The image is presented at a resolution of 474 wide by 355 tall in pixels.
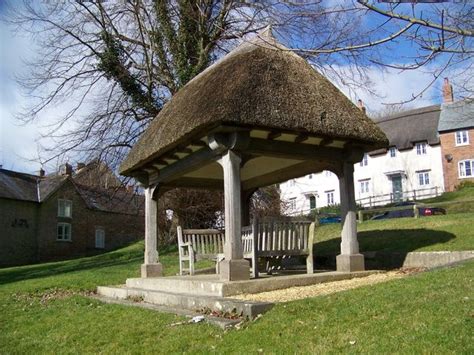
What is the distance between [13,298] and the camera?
11430 mm

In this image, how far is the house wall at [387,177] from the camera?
42647 mm

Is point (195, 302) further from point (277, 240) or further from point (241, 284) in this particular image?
point (277, 240)

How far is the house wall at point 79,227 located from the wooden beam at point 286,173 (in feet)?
85.5

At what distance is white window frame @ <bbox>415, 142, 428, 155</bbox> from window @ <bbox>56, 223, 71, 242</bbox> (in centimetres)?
3070

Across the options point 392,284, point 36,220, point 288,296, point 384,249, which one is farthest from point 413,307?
point 36,220

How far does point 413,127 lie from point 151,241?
126 feet

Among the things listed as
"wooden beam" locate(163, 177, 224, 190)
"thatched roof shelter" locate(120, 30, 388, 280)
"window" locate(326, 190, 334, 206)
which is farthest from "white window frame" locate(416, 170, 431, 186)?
"thatched roof shelter" locate(120, 30, 388, 280)

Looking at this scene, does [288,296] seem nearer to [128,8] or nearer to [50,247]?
[128,8]

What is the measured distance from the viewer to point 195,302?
7320 millimetres

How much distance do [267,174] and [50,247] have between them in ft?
101

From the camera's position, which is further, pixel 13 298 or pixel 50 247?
pixel 50 247

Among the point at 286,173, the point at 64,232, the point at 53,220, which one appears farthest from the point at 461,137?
the point at 286,173

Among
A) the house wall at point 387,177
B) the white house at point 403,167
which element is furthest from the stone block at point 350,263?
the white house at point 403,167

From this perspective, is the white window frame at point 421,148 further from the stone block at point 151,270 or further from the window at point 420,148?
the stone block at point 151,270
